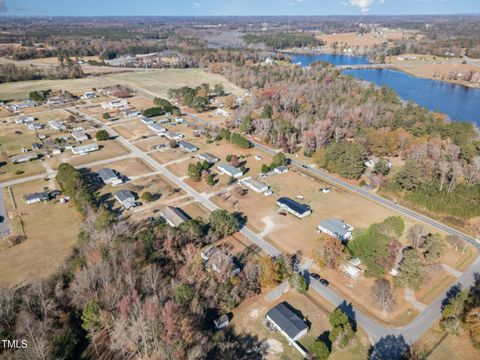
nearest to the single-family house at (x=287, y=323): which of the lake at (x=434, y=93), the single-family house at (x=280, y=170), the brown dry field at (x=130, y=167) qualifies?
the single-family house at (x=280, y=170)

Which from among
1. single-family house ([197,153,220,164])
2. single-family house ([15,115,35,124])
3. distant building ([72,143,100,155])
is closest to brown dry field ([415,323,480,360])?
single-family house ([197,153,220,164])

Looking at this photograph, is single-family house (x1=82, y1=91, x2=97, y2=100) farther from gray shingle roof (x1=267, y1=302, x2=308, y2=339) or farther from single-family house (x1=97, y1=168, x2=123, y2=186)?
gray shingle roof (x1=267, y1=302, x2=308, y2=339)

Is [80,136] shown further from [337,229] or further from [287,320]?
[287,320]

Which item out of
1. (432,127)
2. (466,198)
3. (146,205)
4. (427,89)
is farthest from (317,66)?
(146,205)

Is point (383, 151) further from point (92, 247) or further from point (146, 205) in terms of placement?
point (92, 247)

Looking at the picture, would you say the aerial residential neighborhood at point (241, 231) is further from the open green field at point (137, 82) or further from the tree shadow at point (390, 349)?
the open green field at point (137, 82)
